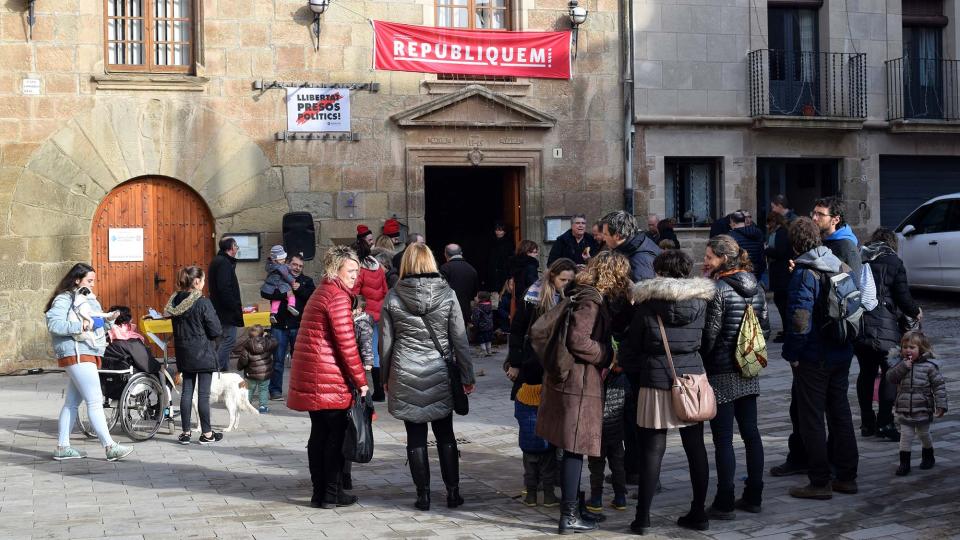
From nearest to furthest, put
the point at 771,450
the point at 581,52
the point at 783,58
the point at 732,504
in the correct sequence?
the point at 732,504 < the point at 771,450 < the point at 581,52 < the point at 783,58

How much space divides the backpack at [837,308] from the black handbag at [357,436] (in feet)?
Answer: 10.2

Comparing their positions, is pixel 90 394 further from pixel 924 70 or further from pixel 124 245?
pixel 924 70

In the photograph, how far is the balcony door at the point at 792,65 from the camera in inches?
757

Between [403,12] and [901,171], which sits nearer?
[403,12]

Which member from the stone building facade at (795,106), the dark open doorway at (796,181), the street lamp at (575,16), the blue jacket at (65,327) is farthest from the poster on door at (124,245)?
the dark open doorway at (796,181)

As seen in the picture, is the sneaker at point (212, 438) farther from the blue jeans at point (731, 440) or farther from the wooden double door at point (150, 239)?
the wooden double door at point (150, 239)

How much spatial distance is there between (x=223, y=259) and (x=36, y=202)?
4.52 metres

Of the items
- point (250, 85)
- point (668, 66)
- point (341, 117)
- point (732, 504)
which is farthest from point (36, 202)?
point (732, 504)

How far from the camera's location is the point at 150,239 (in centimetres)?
1609

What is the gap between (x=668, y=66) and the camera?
18.3 metres

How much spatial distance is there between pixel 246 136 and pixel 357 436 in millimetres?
9235

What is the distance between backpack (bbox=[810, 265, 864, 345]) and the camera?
7695mm

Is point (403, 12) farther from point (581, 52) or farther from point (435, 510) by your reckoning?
point (435, 510)

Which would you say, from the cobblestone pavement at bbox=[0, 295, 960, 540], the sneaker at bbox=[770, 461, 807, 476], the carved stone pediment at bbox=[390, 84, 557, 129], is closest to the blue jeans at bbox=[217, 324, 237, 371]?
the cobblestone pavement at bbox=[0, 295, 960, 540]
